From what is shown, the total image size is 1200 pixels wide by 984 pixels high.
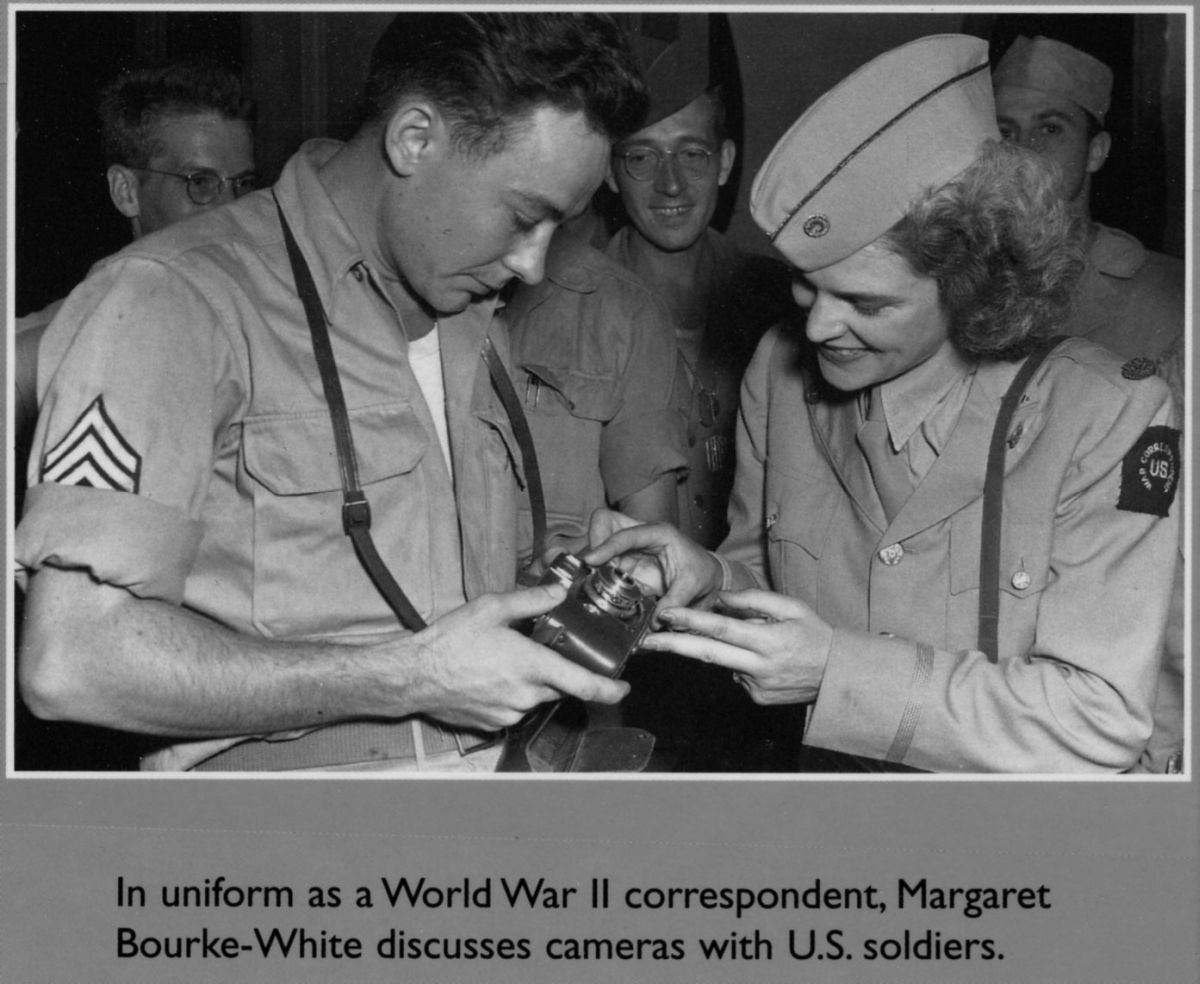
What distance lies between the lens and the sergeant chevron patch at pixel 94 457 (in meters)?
1.57

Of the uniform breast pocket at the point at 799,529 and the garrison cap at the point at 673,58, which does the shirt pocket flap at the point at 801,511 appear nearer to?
the uniform breast pocket at the point at 799,529

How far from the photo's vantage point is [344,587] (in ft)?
5.96

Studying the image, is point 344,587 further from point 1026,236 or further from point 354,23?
point 354,23

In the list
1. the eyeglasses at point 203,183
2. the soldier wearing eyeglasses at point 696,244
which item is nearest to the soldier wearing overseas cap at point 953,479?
the soldier wearing eyeglasses at point 696,244

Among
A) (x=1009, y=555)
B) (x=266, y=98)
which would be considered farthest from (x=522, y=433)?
(x=266, y=98)

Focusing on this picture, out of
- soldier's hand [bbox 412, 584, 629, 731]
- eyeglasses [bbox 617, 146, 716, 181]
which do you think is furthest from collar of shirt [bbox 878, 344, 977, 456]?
eyeglasses [bbox 617, 146, 716, 181]

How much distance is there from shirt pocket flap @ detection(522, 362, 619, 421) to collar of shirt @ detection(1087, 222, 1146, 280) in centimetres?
119

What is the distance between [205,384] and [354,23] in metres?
1.85

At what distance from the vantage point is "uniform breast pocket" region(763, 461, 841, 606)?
223 centimetres

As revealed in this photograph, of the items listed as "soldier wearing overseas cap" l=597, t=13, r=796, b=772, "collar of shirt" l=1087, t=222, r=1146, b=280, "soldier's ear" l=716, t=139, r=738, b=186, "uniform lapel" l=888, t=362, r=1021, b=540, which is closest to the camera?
"uniform lapel" l=888, t=362, r=1021, b=540

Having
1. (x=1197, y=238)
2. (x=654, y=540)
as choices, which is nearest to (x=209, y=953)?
(x=654, y=540)

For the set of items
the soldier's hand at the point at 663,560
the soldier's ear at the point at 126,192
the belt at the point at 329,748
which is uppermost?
the soldier's ear at the point at 126,192

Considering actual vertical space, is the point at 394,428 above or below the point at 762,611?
above

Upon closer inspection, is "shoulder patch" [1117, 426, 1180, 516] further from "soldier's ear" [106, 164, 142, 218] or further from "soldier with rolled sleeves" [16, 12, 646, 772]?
"soldier's ear" [106, 164, 142, 218]
